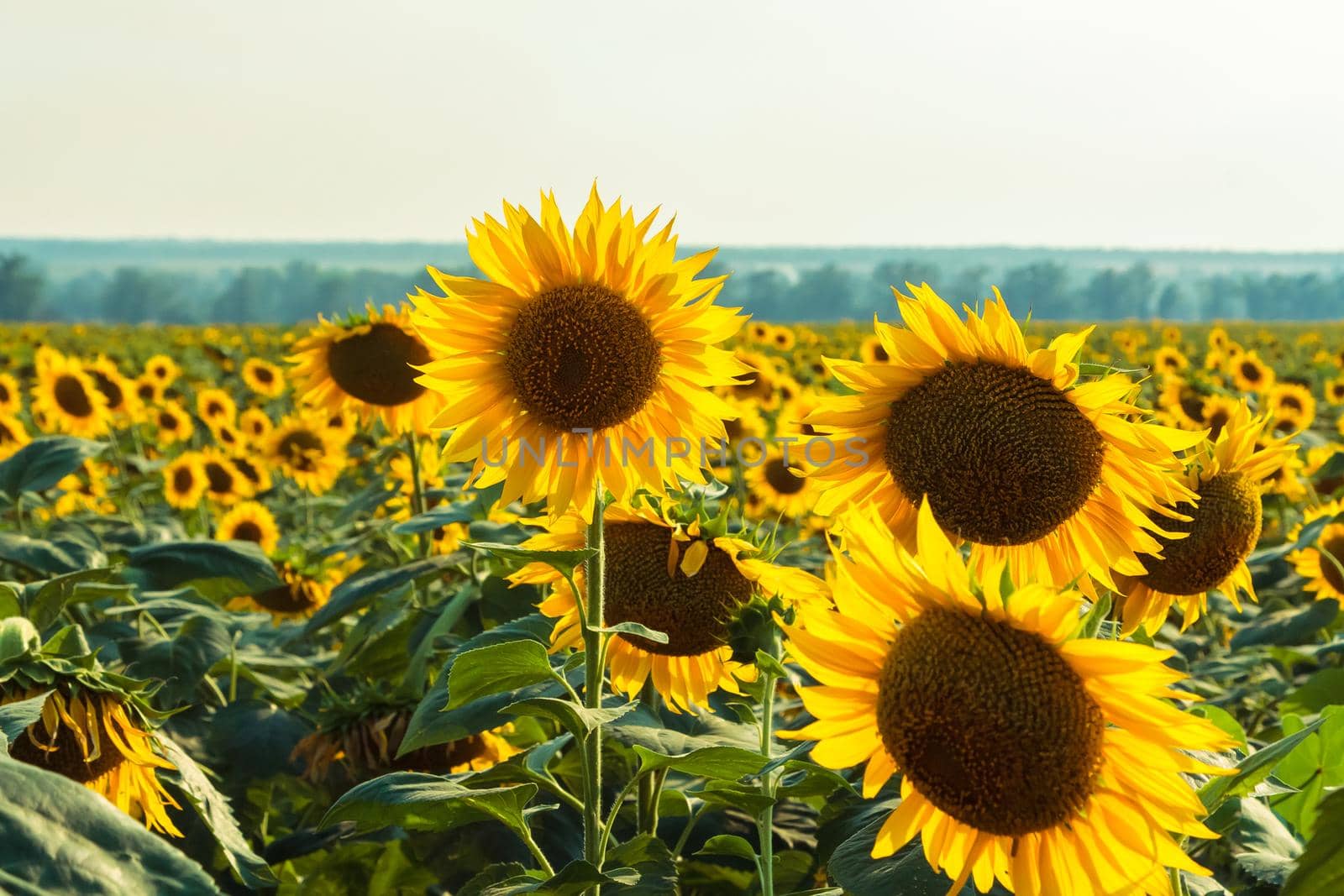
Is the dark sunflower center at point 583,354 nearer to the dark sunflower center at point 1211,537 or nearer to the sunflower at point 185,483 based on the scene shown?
the dark sunflower center at point 1211,537

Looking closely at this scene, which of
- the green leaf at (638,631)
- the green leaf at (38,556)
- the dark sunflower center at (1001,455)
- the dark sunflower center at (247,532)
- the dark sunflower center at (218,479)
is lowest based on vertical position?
the dark sunflower center at (247,532)

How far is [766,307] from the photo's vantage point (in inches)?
4377

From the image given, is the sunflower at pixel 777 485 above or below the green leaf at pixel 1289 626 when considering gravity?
below

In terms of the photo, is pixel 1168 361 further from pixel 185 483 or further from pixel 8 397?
pixel 8 397

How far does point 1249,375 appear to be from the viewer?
9.85 metres

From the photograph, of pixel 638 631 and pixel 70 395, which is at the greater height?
pixel 638 631

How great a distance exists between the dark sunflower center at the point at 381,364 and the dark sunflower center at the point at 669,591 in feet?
7.50

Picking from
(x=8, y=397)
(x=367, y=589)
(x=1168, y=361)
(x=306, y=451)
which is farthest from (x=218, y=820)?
(x=1168, y=361)

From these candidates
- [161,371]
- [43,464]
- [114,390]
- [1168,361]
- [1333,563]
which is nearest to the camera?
[43,464]

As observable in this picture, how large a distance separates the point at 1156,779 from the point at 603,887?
2.66 ft

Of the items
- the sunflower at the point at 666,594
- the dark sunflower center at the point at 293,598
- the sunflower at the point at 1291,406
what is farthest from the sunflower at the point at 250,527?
the sunflower at the point at 1291,406

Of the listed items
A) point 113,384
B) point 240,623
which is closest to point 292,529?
point 113,384

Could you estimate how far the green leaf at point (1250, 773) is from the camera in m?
1.43

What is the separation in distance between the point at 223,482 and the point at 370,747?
529cm
